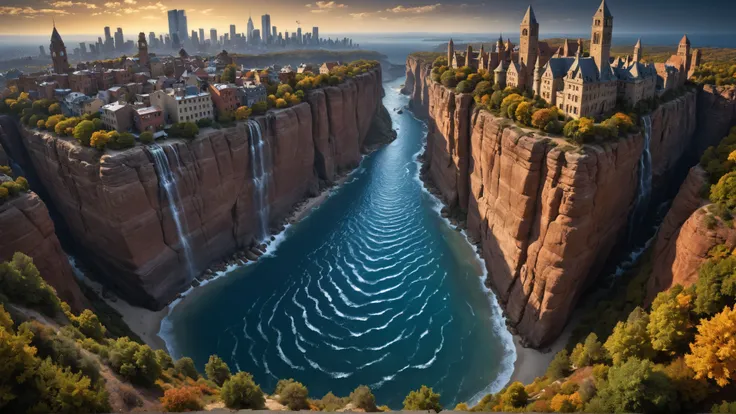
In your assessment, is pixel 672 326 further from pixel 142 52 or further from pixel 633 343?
pixel 142 52

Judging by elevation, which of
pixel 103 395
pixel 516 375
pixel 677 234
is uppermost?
pixel 677 234

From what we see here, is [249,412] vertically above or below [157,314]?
above

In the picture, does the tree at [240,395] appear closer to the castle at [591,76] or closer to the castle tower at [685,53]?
the castle at [591,76]

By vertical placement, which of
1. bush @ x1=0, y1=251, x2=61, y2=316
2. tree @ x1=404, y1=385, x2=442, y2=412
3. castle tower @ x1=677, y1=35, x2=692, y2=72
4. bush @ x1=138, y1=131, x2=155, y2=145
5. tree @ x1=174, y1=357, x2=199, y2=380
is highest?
castle tower @ x1=677, y1=35, x2=692, y2=72

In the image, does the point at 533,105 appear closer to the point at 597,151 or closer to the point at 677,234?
the point at 597,151

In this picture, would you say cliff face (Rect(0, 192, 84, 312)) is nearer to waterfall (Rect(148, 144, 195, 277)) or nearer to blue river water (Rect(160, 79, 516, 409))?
blue river water (Rect(160, 79, 516, 409))

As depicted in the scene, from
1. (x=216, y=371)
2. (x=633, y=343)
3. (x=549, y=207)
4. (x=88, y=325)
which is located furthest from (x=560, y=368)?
(x=88, y=325)

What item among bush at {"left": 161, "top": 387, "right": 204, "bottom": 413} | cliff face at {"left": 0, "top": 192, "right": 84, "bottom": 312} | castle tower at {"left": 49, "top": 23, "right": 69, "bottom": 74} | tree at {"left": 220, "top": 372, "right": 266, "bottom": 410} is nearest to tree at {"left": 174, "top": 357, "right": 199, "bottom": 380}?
tree at {"left": 220, "top": 372, "right": 266, "bottom": 410}

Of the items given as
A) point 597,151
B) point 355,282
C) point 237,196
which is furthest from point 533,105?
point 237,196
